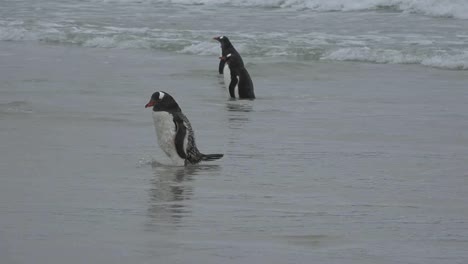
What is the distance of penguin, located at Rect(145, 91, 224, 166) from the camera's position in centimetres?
706

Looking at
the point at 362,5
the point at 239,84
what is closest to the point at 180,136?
the point at 239,84

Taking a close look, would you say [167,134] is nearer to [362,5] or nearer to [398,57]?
[398,57]

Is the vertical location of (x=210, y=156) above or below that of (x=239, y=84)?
above

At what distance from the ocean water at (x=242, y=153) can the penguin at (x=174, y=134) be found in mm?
75

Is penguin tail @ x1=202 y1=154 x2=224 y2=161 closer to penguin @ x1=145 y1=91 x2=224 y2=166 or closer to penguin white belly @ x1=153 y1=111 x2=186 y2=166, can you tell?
penguin @ x1=145 y1=91 x2=224 y2=166

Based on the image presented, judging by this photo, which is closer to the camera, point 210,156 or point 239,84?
point 210,156

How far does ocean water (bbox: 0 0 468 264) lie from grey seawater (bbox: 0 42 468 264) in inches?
0.7

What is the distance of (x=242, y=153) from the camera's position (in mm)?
7504

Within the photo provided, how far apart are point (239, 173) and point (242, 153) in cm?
78

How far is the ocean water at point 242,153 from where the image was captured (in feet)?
15.9

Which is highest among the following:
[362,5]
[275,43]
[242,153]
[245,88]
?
[242,153]

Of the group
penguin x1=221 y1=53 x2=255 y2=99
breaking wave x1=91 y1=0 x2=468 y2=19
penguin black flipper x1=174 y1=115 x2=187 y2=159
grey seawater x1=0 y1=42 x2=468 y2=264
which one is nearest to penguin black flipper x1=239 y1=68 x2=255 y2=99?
penguin x1=221 y1=53 x2=255 y2=99

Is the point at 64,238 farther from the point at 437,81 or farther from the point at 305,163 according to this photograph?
the point at 437,81

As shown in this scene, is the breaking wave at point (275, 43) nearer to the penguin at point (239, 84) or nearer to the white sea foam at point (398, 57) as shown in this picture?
the white sea foam at point (398, 57)
